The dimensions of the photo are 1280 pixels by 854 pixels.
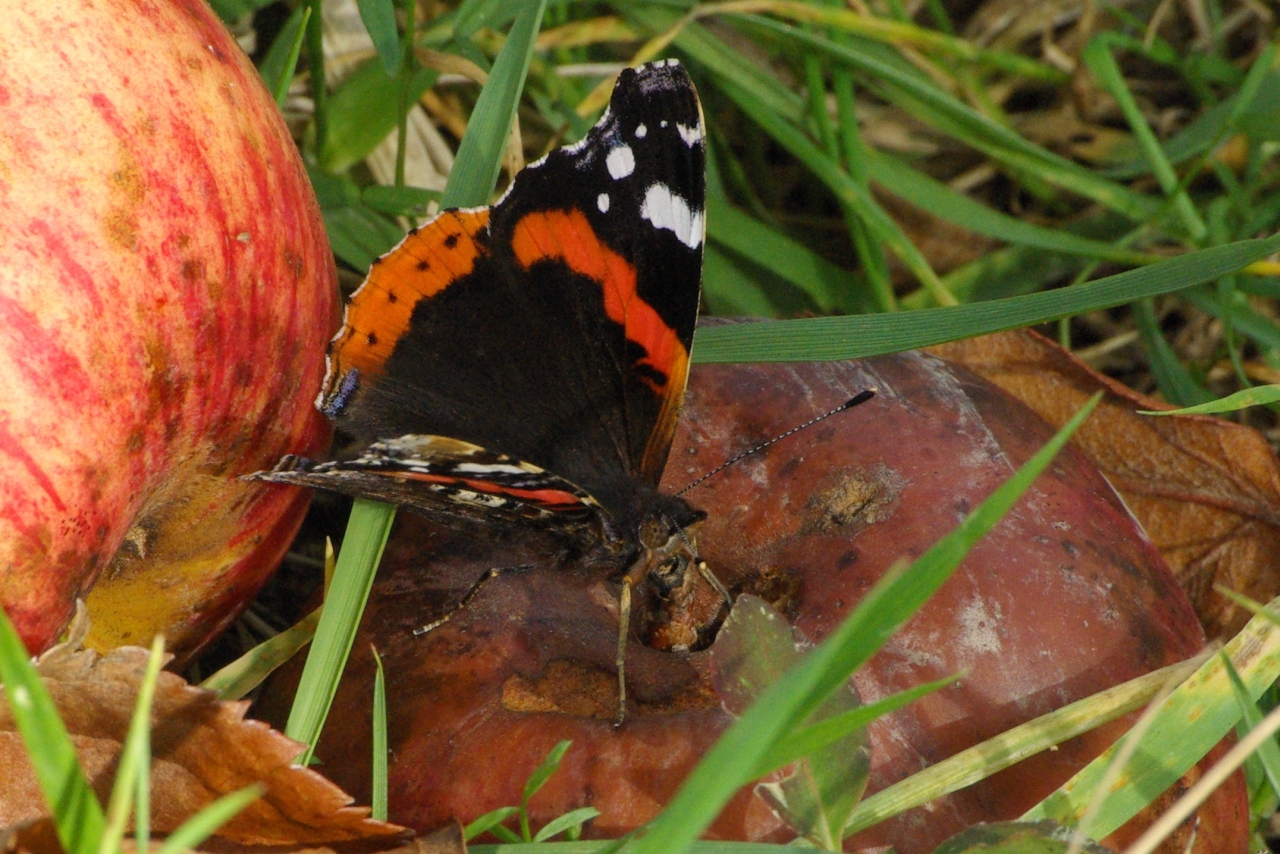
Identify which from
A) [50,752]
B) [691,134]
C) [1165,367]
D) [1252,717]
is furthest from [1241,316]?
[50,752]

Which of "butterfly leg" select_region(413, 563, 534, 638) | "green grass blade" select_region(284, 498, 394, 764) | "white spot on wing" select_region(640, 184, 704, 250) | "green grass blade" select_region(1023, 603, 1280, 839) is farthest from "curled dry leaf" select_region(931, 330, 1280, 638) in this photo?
"green grass blade" select_region(284, 498, 394, 764)

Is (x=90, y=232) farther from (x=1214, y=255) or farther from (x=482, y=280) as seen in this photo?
(x=1214, y=255)

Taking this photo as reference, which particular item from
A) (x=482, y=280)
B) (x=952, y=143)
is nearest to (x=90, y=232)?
(x=482, y=280)

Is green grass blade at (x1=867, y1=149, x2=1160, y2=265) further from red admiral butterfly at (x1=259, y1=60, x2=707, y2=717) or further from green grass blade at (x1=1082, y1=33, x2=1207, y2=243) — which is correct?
red admiral butterfly at (x1=259, y1=60, x2=707, y2=717)

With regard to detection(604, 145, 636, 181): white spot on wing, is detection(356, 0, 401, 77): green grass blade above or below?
above

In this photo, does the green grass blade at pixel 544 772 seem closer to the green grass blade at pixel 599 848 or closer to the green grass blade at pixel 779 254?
the green grass blade at pixel 599 848

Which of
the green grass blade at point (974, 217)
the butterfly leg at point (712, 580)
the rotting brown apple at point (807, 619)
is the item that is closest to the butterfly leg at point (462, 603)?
the rotting brown apple at point (807, 619)
